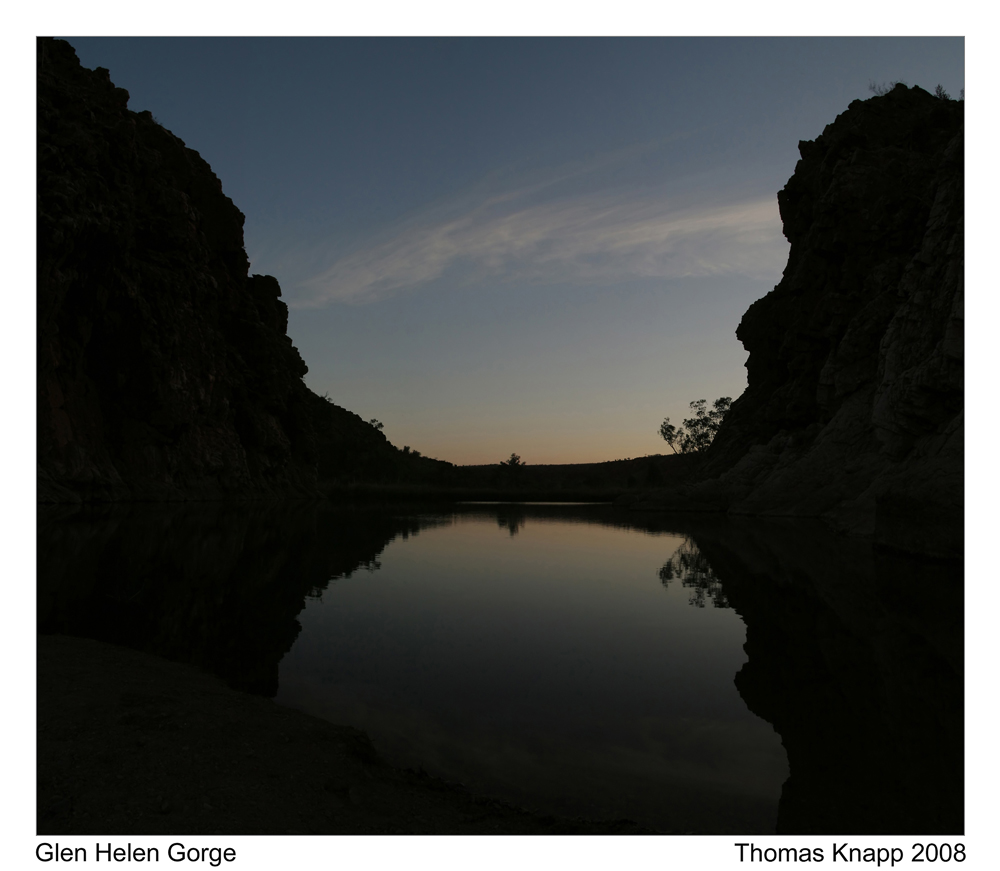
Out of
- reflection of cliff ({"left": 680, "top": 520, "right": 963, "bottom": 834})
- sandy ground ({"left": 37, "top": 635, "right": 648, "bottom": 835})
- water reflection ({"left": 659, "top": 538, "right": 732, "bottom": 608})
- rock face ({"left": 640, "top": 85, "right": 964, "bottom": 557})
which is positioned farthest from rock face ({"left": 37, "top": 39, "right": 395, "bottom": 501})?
rock face ({"left": 640, "top": 85, "right": 964, "bottom": 557})

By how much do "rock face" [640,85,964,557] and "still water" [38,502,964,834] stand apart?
8891 mm

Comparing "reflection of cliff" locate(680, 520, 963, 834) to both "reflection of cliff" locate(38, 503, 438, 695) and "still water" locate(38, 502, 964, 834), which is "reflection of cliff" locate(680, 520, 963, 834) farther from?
"reflection of cliff" locate(38, 503, 438, 695)

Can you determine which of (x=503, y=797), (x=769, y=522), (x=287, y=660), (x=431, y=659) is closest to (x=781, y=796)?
(x=503, y=797)

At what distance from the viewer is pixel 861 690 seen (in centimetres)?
795

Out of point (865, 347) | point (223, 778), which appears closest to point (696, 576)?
point (223, 778)

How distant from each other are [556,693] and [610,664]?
156 centimetres

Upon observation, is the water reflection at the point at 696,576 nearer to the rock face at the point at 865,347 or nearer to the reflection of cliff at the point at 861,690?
the reflection of cliff at the point at 861,690

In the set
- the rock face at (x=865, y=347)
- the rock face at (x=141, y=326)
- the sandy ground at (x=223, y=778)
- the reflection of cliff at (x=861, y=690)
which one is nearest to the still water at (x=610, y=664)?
the reflection of cliff at (x=861, y=690)

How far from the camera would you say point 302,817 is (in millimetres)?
4645

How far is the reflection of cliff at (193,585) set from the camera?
10.0m

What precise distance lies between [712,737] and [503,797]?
2528 millimetres

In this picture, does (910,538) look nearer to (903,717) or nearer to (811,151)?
(903,717)

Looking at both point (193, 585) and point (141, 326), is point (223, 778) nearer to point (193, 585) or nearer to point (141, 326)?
point (193, 585)

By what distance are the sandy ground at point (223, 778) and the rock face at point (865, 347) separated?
18.7 meters
